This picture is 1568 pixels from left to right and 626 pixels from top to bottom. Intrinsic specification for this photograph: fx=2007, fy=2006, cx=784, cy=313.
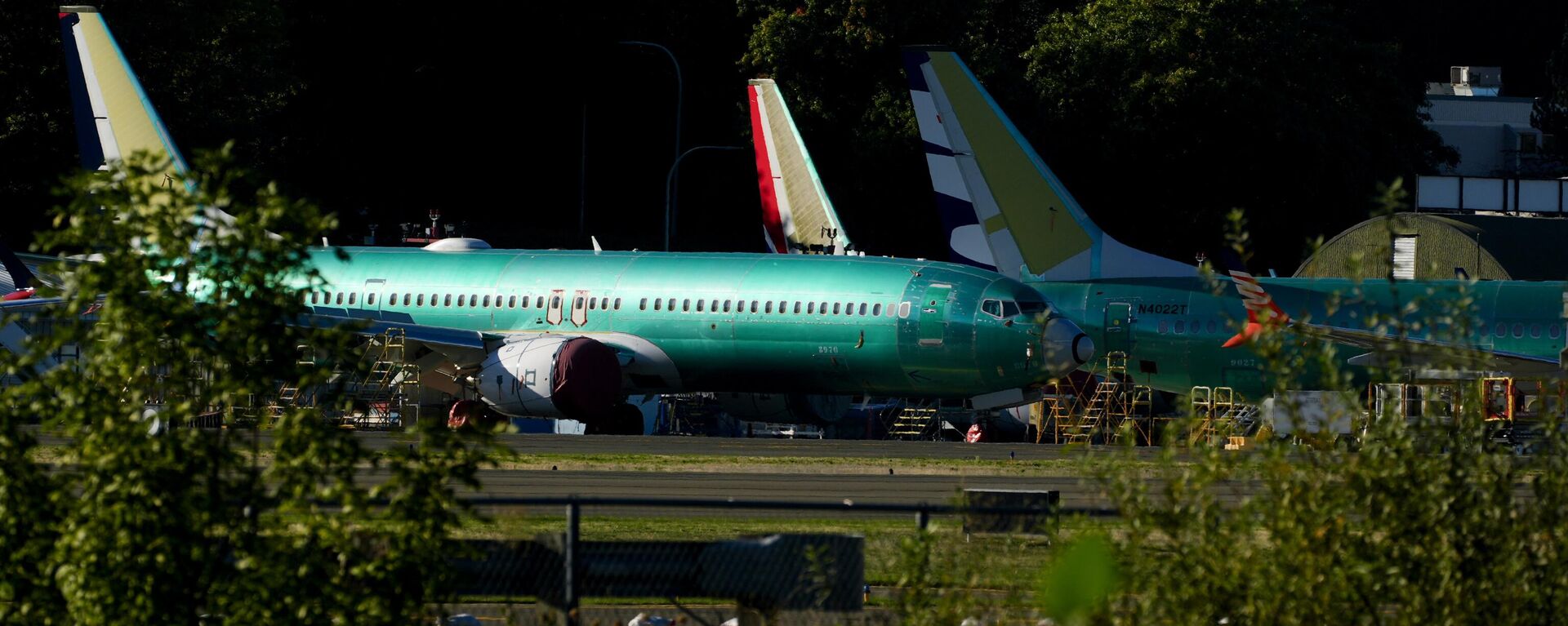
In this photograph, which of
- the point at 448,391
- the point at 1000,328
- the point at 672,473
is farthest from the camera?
the point at 448,391

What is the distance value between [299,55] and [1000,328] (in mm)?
47092

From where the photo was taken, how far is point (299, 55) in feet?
248

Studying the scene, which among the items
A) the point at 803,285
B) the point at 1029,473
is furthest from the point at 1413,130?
the point at 1029,473

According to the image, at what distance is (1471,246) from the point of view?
172ft

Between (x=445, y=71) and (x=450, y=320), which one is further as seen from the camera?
(x=445, y=71)

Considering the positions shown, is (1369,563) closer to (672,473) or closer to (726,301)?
(672,473)

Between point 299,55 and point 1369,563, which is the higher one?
point 299,55

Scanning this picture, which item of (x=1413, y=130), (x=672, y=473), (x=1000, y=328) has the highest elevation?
(x=1413, y=130)

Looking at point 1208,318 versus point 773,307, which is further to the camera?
point 1208,318

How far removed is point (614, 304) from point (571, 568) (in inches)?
1077

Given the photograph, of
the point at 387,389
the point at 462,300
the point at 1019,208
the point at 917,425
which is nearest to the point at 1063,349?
the point at 1019,208

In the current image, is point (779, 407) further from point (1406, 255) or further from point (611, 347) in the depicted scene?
point (1406, 255)

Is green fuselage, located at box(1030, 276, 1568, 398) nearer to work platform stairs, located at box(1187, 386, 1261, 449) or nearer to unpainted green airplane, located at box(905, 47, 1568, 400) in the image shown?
unpainted green airplane, located at box(905, 47, 1568, 400)

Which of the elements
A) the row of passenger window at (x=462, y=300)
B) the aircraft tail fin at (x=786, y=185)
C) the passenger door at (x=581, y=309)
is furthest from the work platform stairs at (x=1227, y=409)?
the aircraft tail fin at (x=786, y=185)
